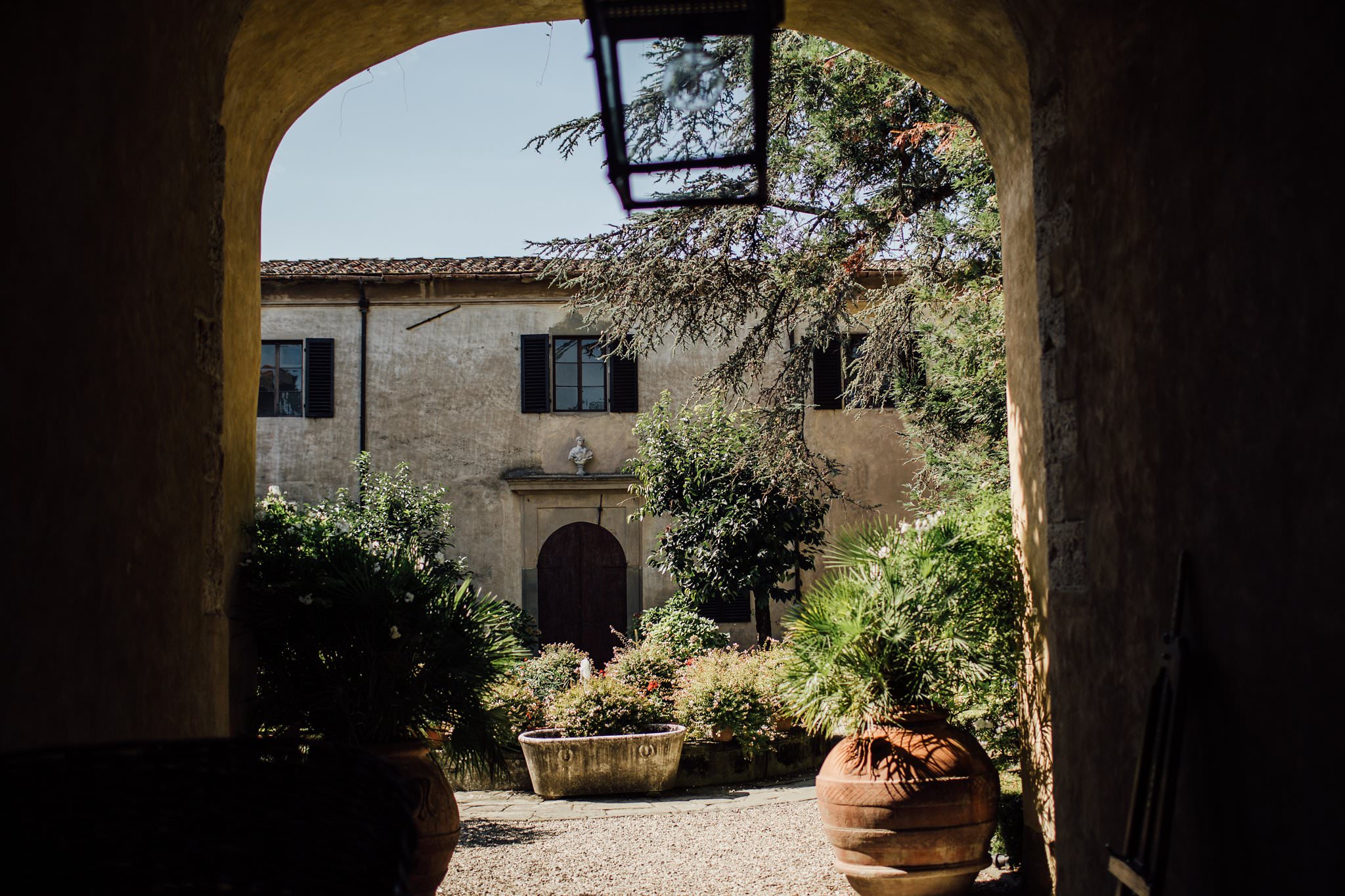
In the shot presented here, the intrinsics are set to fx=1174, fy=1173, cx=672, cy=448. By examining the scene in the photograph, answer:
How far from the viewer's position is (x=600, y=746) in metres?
9.14

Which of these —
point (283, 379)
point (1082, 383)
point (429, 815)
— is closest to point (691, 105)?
point (1082, 383)

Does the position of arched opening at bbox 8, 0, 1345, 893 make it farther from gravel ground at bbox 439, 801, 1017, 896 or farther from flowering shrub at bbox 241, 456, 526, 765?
gravel ground at bbox 439, 801, 1017, 896

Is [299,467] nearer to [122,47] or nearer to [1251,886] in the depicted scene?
[122,47]

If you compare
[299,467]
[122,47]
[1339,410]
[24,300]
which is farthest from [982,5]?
[299,467]

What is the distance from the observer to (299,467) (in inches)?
610

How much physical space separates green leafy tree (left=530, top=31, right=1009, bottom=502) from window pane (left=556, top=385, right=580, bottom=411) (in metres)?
6.01

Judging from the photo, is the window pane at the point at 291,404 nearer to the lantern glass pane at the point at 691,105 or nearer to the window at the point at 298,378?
the window at the point at 298,378

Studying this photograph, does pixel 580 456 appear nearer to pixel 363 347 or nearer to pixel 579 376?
pixel 579 376

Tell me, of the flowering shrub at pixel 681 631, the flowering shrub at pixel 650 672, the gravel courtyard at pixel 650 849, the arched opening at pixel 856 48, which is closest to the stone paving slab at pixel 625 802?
the gravel courtyard at pixel 650 849

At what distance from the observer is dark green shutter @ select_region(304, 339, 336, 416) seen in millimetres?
15500

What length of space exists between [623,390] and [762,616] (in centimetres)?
376

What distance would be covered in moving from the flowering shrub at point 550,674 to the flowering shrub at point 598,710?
489 millimetres

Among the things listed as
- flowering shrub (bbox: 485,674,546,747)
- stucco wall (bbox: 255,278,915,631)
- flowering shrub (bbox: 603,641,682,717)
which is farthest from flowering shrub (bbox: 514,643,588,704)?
stucco wall (bbox: 255,278,915,631)

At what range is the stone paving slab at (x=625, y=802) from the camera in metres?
8.45
